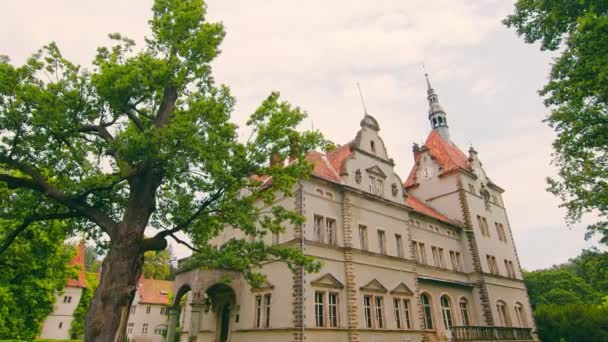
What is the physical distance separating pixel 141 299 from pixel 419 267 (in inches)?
1551

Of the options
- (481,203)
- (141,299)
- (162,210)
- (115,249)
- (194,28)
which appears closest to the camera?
(115,249)

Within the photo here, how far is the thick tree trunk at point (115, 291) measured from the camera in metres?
10.5

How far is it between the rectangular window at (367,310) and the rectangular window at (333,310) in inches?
76.1

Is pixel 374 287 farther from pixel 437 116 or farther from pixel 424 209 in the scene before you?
pixel 437 116

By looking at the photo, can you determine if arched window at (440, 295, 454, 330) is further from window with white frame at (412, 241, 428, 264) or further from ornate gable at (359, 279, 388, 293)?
ornate gable at (359, 279, 388, 293)

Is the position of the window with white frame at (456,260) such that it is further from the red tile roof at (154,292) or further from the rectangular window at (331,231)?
the red tile roof at (154,292)

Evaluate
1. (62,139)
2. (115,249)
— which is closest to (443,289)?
(115,249)

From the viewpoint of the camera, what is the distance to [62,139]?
12453mm

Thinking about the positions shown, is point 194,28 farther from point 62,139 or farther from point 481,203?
point 481,203

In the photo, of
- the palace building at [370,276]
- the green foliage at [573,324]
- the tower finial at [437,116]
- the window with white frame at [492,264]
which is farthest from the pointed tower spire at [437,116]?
the green foliage at [573,324]

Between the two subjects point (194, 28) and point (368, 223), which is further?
point (368, 223)

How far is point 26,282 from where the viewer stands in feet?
72.3

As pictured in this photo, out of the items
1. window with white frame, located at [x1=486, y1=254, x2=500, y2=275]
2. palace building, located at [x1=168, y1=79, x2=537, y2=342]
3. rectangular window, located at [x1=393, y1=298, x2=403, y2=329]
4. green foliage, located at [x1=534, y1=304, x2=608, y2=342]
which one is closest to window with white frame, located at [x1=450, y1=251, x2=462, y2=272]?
palace building, located at [x1=168, y1=79, x2=537, y2=342]

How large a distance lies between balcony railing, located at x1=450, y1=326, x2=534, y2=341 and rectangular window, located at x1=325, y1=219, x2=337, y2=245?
9.09 meters
